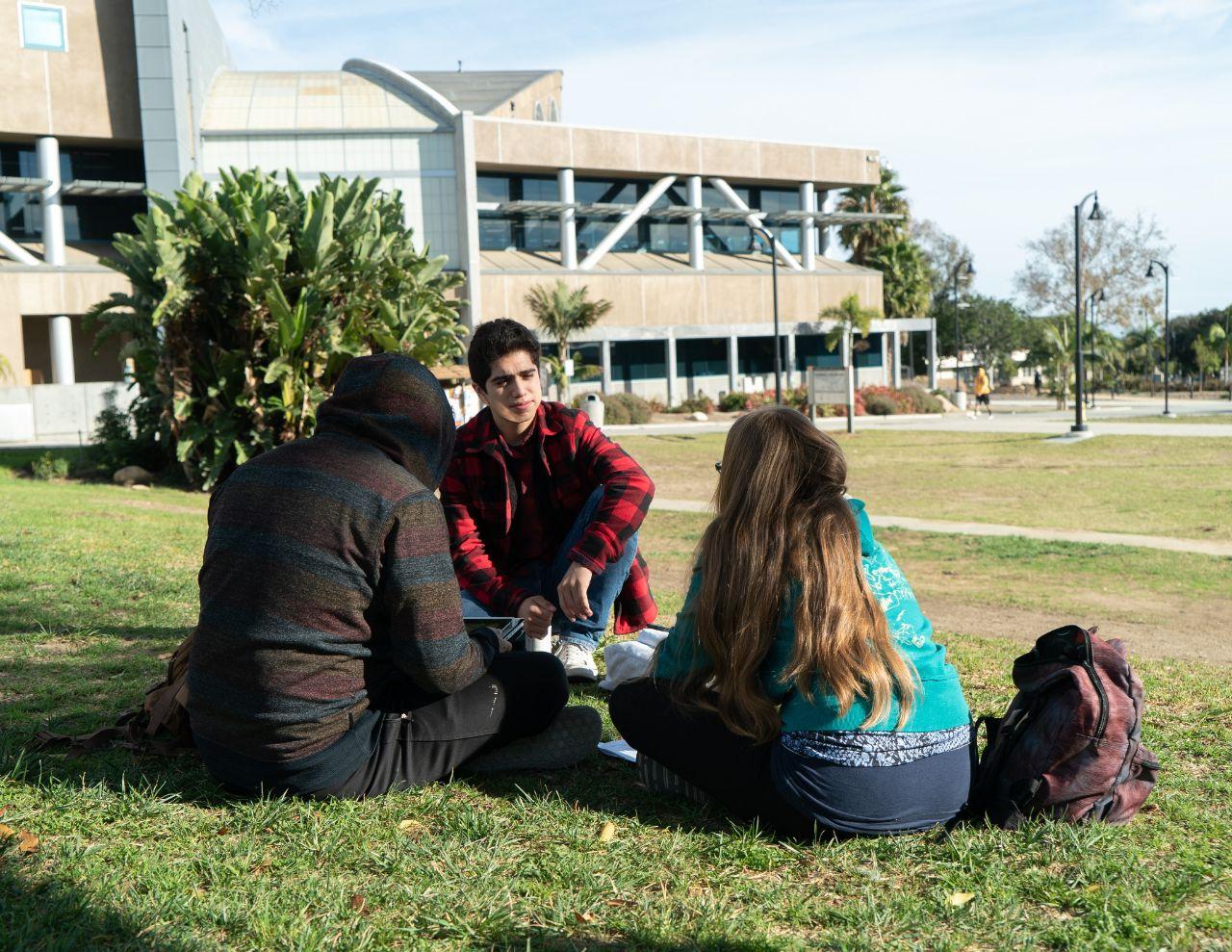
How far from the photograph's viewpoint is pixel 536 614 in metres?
4.41

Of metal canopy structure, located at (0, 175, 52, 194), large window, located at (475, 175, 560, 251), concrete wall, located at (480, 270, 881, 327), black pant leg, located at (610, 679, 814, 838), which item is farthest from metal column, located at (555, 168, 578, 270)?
black pant leg, located at (610, 679, 814, 838)

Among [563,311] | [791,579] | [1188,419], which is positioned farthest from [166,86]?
[791,579]

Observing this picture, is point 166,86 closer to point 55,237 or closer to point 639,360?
point 55,237

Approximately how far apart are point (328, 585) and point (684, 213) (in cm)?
4592

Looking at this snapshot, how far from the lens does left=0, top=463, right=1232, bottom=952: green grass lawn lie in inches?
106

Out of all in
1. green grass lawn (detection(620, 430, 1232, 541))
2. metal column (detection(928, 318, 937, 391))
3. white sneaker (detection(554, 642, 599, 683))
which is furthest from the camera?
metal column (detection(928, 318, 937, 391))

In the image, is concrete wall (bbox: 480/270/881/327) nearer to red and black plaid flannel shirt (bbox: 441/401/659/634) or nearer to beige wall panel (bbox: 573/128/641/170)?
beige wall panel (bbox: 573/128/641/170)

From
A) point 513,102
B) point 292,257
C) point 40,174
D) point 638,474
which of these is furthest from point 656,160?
point 638,474

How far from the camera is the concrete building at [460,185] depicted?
35.0 meters

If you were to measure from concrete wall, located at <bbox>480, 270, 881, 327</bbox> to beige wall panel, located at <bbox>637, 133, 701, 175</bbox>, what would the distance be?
451 centimetres

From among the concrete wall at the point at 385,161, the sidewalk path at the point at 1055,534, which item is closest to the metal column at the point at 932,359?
the concrete wall at the point at 385,161

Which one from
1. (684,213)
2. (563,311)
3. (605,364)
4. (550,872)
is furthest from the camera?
(684,213)

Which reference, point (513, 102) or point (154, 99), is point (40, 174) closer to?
point (154, 99)

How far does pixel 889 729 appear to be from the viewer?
3.15 m
